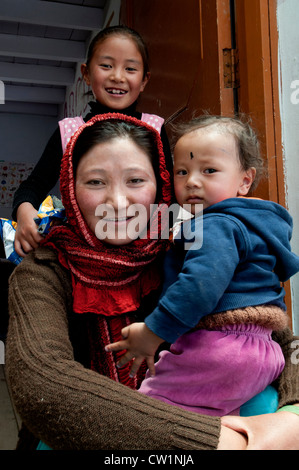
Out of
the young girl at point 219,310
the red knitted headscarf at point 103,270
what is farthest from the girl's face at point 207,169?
the red knitted headscarf at point 103,270

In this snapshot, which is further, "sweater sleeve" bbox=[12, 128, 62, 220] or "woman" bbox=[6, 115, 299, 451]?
"sweater sleeve" bbox=[12, 128, 62, 220]

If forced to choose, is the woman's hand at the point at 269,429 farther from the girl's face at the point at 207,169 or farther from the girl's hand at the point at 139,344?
the girl's face at the point at 207,169

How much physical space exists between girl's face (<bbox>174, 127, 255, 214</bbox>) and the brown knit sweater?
427mm

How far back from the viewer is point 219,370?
0.84m

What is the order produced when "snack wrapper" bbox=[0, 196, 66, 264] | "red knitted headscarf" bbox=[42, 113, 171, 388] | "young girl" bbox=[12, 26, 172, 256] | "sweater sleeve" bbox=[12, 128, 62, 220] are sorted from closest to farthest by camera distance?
"red knitted headscarf" bbox=[42, 113, 171, 388], "snack wrapper" bbox=[0, 196, 66, 264], "sweater sleeve" bbox=[12, 128, 62, 220], "young girl" bbox=[12, 26, 172, 256]

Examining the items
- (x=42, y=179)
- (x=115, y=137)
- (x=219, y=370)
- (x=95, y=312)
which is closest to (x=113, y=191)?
(x=115, y=137)

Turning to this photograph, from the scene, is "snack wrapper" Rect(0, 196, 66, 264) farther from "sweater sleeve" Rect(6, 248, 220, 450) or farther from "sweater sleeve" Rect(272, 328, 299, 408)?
"sweater sleeve" Rect(272, 328, 299, 408)

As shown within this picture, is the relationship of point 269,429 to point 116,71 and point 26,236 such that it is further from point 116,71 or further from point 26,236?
point 116,71

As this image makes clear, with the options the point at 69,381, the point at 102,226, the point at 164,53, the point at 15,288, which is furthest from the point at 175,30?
the point at 69,381

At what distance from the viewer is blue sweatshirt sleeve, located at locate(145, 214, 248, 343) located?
778mm

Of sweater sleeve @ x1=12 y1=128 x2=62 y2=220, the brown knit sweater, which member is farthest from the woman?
sweater sleeve @ x1=12 y1=128 x2=62 y2=220

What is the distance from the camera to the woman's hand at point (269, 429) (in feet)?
2.38

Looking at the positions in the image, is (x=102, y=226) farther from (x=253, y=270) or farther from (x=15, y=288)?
(x=253, y=270)

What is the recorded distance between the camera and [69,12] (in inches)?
153
